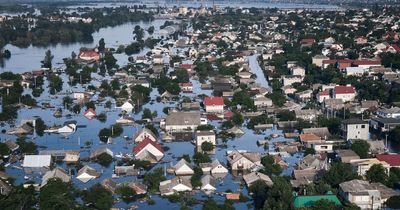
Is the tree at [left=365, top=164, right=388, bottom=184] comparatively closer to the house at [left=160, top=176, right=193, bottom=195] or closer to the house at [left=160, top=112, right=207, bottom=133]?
the house at [left=160, top=176, right=193, bottom=195]

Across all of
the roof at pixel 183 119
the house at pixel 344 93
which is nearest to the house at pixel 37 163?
the roof at pixel 183 119

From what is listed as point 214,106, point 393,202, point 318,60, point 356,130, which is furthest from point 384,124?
point 318,60

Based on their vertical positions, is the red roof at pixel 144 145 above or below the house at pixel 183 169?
above

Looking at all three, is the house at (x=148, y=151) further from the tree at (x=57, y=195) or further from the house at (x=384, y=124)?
the house at (x=384, y=124)

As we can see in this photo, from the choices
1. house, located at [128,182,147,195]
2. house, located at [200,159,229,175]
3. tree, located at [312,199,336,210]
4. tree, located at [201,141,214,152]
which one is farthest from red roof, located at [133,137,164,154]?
tree, located at [312,199,336,210]

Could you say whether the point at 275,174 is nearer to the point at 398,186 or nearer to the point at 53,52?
the point at 398,186

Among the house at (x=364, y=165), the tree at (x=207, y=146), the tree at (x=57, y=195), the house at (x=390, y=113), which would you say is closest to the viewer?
the tree at (x=57, y=195)

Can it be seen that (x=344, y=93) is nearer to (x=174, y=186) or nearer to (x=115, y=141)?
(x=115, y=141)
